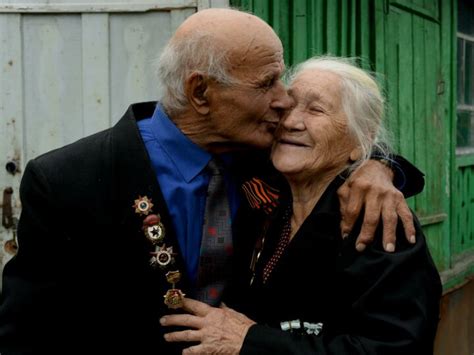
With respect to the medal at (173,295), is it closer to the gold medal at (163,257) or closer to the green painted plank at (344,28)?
the gold medal at (163,257)

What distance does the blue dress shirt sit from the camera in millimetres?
2039

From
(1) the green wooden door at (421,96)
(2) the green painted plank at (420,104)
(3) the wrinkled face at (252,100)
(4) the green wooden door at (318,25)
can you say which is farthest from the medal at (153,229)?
(2) the green painted plank at (420,104)

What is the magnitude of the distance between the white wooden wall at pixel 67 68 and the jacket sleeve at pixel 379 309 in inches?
77.8

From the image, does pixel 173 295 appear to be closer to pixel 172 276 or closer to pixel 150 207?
pixel 172 276

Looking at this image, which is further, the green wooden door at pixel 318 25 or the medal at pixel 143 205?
the green wooden door at pixel 318 25

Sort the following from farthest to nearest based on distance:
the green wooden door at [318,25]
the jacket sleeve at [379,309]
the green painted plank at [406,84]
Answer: the green painted plank at [406,84]
the green wooden door at [318,25]
the jacket sleeve at [379,309]

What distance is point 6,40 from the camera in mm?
3652

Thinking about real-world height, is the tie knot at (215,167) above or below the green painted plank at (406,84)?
below

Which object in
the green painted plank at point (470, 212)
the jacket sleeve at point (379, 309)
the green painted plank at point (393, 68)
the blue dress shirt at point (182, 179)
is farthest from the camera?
the green painted plank at point (470, 212)

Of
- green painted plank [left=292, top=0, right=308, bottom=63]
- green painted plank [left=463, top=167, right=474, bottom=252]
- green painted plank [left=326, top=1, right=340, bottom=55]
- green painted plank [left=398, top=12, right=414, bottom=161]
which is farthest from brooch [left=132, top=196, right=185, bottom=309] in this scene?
green painted plank [left=463, top=167, right=474, bottom=252]

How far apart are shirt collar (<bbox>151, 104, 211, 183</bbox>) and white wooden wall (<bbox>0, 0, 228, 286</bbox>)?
5.13 feet

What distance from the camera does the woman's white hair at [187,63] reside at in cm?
197

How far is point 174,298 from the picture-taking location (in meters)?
1.99

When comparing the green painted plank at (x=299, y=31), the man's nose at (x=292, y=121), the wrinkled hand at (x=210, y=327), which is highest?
the green painted plank at (x=299, y=31)
